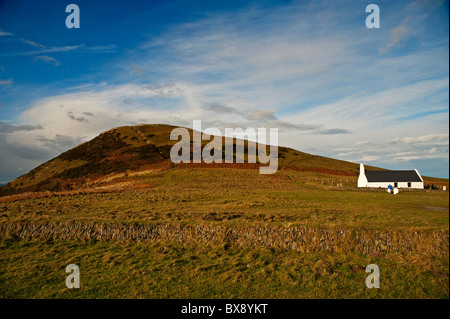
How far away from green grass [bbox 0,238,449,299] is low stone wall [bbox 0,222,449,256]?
526 millimetres

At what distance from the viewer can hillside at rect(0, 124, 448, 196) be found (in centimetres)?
7725

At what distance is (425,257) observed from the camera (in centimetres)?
1088

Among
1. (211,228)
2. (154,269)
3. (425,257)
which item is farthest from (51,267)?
(425,257)

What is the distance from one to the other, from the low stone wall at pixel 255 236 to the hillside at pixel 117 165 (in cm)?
4160

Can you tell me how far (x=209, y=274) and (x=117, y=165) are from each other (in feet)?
270

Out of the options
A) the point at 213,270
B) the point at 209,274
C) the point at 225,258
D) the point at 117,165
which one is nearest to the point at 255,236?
the point at 225,258

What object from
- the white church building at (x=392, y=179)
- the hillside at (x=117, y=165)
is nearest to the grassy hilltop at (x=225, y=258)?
the hillside at (x=117, y=165)

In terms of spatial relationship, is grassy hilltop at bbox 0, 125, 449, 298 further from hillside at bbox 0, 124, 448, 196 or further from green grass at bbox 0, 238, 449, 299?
hillside at bbox 0, 124, 448, 196

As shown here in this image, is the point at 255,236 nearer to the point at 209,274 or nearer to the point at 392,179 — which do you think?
the point at 209,274

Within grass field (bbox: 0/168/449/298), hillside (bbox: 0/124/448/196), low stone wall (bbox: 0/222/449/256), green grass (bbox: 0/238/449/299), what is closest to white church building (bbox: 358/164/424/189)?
hillside (bbox: 0/124/448/196)

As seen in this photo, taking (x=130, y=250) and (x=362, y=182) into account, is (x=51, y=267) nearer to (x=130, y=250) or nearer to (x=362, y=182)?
(x=130, y=250)

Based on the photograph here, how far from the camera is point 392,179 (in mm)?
65188

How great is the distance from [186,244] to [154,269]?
3194 millimetres

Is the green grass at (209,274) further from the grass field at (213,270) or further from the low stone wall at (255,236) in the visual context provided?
the low stone wall at (255,236)
